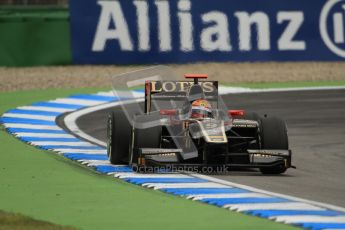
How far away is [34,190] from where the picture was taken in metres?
12.9

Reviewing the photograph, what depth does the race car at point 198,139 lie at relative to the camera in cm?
1398

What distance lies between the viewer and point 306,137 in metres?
18.2

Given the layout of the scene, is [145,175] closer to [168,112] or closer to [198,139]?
[198,139]

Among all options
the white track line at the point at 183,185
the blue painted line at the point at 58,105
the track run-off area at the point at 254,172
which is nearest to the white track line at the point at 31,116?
the track run-off area at the point at 254,172

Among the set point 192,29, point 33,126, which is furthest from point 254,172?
point 192,29

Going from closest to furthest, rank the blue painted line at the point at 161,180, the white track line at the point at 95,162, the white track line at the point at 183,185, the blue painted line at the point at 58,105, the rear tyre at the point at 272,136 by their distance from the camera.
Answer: the white track line at the point at 183,185 → the blue painted line at the point at 161,180 → the rear tyre at the point at 272,136 → the white track line at the point at 95,162 → the blue painted line at the point at 58,105

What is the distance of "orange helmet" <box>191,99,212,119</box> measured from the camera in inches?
574

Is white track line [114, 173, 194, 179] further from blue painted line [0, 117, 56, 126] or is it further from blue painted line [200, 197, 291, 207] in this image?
blue painted line [0, 117, 56, 126]

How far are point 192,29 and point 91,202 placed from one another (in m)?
15.6

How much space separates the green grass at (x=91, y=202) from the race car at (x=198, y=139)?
23.5 inches

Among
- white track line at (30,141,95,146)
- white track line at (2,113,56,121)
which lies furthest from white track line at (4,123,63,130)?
white track line at (30,141,95,146)

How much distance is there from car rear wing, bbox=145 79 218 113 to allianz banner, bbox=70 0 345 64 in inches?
461

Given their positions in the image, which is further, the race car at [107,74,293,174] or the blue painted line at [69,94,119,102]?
the blue painted line at [69,94,119,102]

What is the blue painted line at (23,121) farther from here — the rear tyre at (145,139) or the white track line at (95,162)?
the rear tyre at (145,139)
